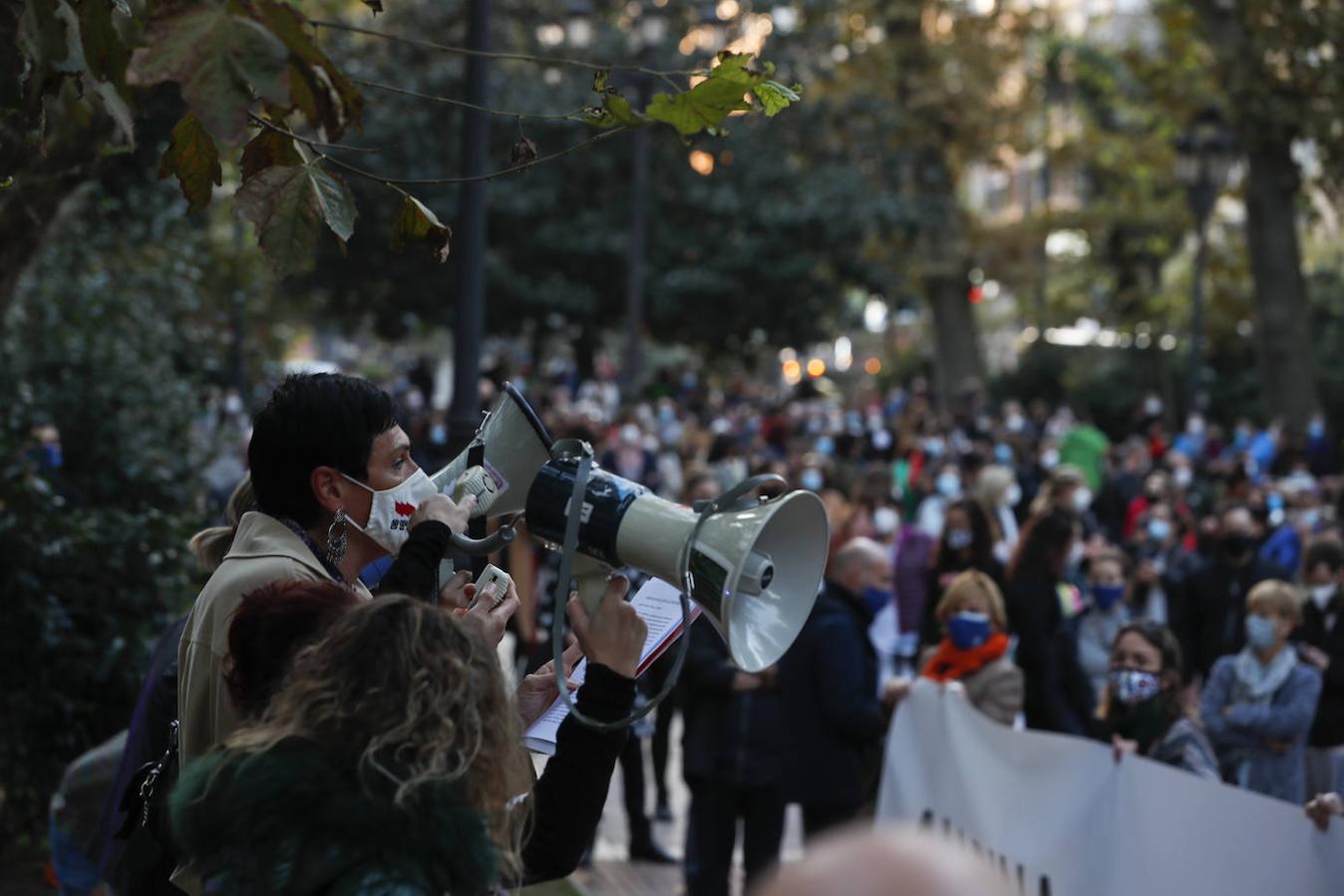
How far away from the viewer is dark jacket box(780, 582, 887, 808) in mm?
7207

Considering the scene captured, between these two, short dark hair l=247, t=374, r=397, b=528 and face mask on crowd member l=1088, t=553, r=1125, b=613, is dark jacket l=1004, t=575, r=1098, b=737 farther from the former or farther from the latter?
short dark hair l=247, t=374, r=397, b=528

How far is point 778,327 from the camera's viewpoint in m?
31.7

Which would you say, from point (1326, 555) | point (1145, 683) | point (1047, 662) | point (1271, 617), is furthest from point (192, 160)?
point (1326, 555)

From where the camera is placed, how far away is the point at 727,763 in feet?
24.2

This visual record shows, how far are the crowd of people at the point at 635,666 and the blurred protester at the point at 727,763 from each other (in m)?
0.01

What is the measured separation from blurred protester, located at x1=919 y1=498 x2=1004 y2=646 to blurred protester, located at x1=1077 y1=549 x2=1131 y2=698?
3.95 feet

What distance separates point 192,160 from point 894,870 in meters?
2.21

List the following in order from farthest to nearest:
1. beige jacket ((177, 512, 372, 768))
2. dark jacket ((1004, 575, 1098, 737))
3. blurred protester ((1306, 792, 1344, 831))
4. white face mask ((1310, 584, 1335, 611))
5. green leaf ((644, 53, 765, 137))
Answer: white face mask ((1310, 584, 1335, 611)) < dark jacket ((1004, 575, 1098, 737)) < blurred protester ((1306, 792, 1344, 831)) < green leaf ((644, 53, 765, 137)) < beige jacket ((177, 512, 372, 768))

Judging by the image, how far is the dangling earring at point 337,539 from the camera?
3.46 m

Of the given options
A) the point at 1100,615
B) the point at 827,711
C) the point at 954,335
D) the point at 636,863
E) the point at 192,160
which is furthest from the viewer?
the point at 954,335

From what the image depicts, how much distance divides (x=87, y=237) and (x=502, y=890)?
11672mm

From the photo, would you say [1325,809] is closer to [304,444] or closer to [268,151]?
[304,444]

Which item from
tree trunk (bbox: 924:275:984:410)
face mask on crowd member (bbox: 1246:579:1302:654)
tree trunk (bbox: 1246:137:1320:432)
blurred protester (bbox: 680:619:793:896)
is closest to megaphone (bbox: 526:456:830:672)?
blurred protester (bbox: 680:619:793:896)

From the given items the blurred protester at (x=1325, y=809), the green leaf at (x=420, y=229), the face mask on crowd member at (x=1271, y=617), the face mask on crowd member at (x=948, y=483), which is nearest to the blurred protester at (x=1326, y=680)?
the face mask on crowd member at (x=1271, y=617)
